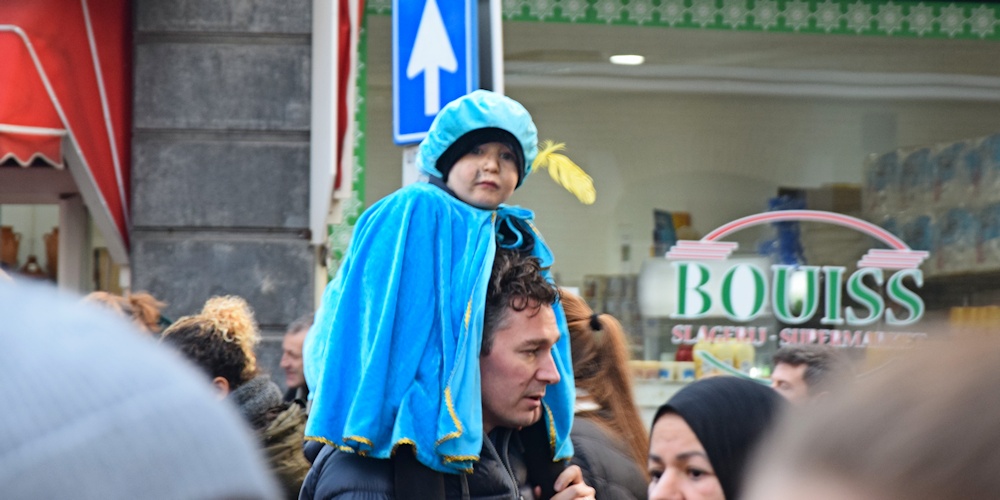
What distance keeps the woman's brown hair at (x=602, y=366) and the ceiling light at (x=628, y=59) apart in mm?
4645

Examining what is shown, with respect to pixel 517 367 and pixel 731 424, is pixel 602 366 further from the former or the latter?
pixel 731 424

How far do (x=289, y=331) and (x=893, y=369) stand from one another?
18.2 ft

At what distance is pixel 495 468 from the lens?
312 cm

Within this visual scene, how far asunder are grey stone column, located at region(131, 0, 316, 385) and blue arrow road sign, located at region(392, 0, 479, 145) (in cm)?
190

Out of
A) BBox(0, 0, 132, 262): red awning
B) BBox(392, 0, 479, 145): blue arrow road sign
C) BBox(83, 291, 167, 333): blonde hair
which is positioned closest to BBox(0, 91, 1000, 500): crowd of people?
BBox(83, 291, 167, 333): blonde hair

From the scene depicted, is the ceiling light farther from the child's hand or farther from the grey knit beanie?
the grey knit beanie

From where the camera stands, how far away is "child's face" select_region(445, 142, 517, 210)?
3279mm

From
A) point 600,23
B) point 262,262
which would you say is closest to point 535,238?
point 262,262

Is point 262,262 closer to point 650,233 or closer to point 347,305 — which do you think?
point 650,233

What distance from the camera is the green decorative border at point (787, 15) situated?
823cm

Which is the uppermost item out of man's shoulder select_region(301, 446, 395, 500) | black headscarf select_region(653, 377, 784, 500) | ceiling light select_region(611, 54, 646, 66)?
ceiling light select_region(611, 54, 646, 66)

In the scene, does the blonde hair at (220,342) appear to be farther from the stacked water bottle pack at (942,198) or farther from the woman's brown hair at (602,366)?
the stacked water bottle pack at (942,198)

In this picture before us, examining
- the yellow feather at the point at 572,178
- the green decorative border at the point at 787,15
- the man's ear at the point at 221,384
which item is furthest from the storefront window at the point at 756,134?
the man's ear at the point at 221,384

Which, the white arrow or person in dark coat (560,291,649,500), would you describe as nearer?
person in dark coat (560,291,649,500)
